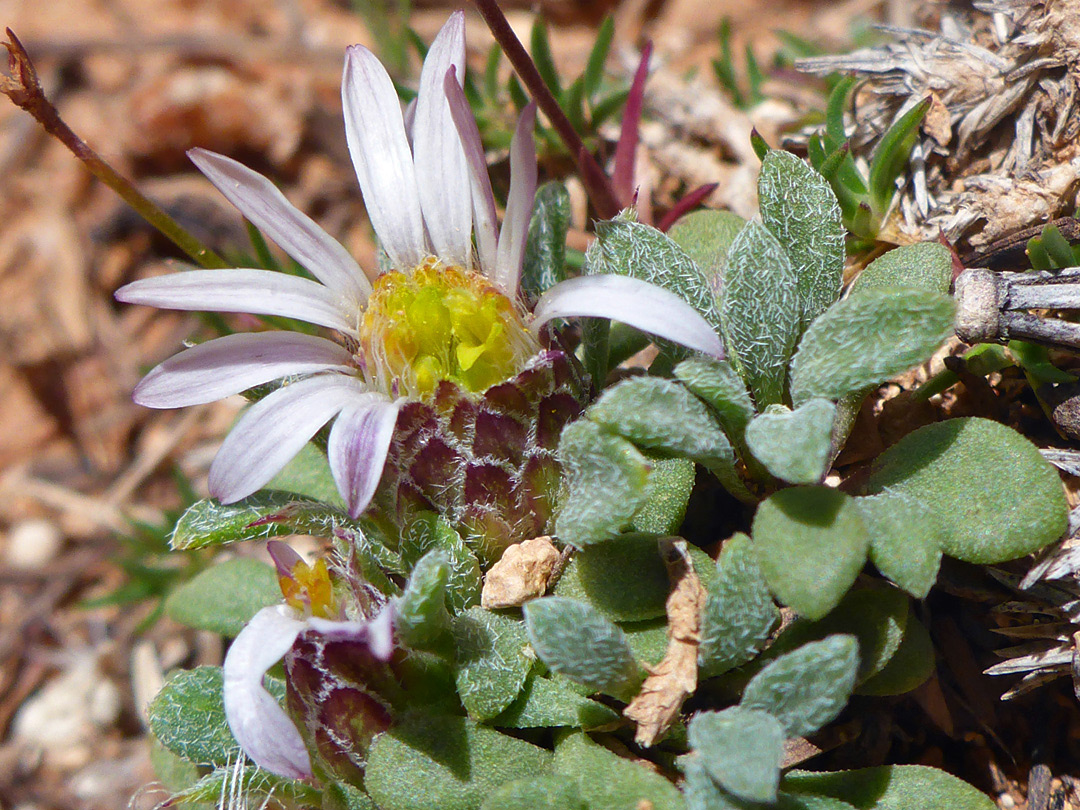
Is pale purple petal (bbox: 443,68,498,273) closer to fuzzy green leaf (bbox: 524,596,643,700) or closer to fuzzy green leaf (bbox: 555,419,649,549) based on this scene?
fuzzy green leaf (bbox: 555,419,649,549)

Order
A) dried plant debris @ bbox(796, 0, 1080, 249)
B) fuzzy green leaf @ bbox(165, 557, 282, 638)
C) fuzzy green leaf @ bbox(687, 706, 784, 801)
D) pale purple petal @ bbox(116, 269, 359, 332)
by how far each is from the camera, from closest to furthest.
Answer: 1. fuzzy green leaf @ bbox(687, 706, 784, 801)
2. pale purple petal @ bbox(116, 269, 359, 332)
3. dried plant debris @ bbox(796, 0, 1080, 249)
4. fuzzy green leaf @ bbox(165, 557, 282, 638)

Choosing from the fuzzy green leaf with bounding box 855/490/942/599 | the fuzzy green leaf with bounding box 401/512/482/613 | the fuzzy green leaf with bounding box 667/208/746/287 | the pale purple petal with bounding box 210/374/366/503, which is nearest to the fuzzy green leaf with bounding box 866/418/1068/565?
the fuzzy green leaf with bounding box 855/490/942/599

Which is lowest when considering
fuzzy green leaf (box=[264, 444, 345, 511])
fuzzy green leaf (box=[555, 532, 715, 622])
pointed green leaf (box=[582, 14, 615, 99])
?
fuzzy green leaf (box=[555, 532, 715, 622])

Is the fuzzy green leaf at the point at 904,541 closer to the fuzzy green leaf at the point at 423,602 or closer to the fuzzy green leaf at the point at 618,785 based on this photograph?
the fuzzy green leaf at the point at 618,785

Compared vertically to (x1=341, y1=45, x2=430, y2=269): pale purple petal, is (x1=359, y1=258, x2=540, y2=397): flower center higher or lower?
lower

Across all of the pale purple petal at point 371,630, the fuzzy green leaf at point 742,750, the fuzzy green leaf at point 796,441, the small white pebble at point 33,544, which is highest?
the fuzzy green leaf at point 796,441

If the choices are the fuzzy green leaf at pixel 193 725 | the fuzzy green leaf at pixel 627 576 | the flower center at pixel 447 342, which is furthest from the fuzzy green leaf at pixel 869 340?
the fuzzy green leaf at pixel 193 725
